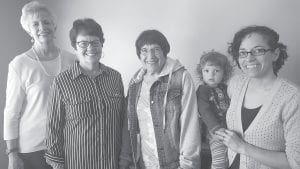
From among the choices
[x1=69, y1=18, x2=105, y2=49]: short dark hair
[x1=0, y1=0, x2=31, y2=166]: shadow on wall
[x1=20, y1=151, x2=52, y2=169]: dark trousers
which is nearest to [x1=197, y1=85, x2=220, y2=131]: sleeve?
[x1=69, y1=18, x2=105, y2=49]: short dark hair

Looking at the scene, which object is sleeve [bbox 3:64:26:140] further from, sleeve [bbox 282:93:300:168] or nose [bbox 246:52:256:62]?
sleeve [bbox 282:93:300:168]

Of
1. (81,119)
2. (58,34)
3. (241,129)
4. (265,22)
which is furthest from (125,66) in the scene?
(241,129)

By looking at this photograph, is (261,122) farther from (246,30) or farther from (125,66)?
(125,66)

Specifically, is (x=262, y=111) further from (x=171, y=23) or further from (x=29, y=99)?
(x=29, y=99)

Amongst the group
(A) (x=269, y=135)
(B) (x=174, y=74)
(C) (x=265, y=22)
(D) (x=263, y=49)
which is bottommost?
(A) (x=269, y=135)

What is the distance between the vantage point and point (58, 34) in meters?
2.93

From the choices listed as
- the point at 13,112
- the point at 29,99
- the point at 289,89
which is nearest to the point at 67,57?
the point at 29,99

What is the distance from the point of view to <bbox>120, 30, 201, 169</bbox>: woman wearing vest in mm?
1624

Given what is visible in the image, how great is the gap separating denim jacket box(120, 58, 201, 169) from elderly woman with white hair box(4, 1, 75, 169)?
2.44 feet

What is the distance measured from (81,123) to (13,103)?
1.68 ft

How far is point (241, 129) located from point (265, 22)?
834 millimetres

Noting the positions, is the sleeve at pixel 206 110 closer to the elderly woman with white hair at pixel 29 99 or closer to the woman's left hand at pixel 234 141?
the woman's left hand at pixel 234 141

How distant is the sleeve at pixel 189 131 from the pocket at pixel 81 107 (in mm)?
500

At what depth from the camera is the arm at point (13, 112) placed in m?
1.84
